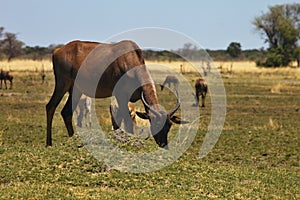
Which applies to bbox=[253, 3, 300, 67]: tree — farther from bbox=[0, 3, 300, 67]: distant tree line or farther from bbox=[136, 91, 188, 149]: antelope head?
bbox=[136, 91, 188, 149]: antelope head

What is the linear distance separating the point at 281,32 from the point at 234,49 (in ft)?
95.5

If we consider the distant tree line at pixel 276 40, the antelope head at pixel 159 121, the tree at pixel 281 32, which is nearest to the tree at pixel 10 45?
the distant tree line at pixel 276 40

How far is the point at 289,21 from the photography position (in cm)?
9062

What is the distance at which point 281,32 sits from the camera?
89938 mm

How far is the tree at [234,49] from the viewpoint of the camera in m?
116

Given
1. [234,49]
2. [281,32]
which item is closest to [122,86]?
[281,32]

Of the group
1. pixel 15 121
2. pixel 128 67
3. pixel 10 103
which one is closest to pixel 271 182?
pixel 128 67

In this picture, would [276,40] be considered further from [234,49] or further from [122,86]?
[122,86]

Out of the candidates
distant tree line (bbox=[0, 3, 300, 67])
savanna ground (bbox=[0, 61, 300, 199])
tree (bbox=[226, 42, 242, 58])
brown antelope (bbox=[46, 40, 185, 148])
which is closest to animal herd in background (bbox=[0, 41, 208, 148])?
brown antelope (bbox=[46, 40, 185, 148])

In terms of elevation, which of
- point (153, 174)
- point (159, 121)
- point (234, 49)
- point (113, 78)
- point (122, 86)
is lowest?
point (153, 174)

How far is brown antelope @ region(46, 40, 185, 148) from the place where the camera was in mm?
10562

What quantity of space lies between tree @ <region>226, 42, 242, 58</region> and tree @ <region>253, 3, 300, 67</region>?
782 inches

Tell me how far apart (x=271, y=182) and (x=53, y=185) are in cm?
A: 380

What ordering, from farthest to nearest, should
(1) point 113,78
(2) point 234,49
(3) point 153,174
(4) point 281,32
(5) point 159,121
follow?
(2) point 234,49 → (4) point 281,32 → (1) point 113,78 → (5) point 159,121 → (3) point 153,174
